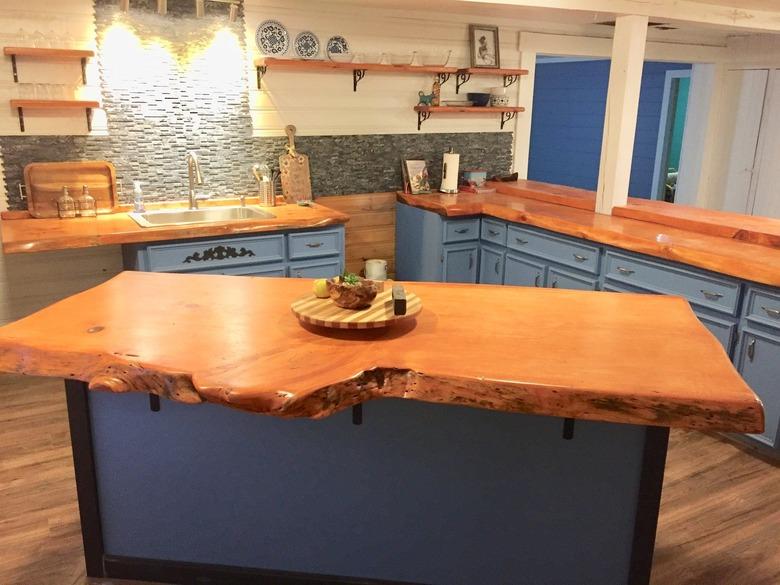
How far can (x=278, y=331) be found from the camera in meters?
1.90

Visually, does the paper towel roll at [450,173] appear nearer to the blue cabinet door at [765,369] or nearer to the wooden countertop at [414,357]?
the blue cabinet door at [765,369]

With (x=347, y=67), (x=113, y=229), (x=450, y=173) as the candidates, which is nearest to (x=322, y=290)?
(x=113, y=229)

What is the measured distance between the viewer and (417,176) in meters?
4.93

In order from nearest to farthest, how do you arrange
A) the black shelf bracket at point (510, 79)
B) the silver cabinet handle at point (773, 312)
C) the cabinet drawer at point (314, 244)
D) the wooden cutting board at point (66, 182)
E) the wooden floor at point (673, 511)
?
the wooden floor at point (673, 511), the silver cabinet handle at point (773, 312), the wooden cutting board at point (66, 182), the cabinet drawer at point (314, 244), the black shelf bracket at point (510, 79)

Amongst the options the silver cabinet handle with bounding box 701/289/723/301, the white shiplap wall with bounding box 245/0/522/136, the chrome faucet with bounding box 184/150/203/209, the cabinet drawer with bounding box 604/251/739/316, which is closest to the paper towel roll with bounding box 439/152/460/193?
the white shiplap wall with bounding box 245/0/522/136

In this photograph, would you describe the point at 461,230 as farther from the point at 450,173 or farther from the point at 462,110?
the point at 462,110

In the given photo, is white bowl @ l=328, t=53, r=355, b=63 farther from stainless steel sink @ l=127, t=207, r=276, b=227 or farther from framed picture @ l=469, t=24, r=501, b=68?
stainless steel sink @ l=127, t=207, r=276, b=227

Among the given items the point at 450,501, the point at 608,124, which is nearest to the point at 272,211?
the point at 608,124

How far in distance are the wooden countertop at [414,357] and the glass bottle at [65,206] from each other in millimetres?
1844

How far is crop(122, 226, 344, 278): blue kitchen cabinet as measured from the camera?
141 inches

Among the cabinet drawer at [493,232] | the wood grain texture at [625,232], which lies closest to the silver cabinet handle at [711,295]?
the wood grain texture at [625,232]

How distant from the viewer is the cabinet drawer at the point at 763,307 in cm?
291

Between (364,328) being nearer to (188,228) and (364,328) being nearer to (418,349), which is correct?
(418,349)

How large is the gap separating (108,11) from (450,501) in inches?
134
